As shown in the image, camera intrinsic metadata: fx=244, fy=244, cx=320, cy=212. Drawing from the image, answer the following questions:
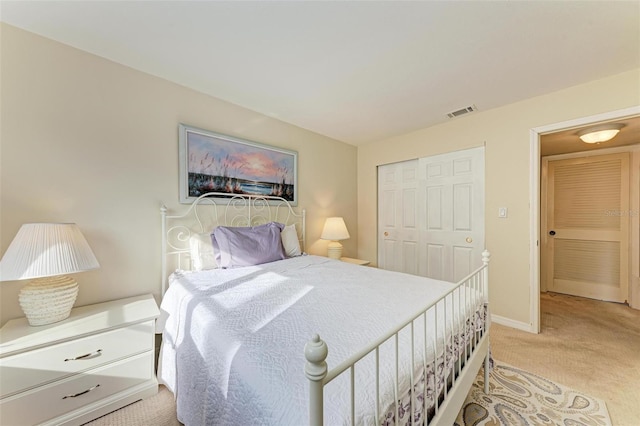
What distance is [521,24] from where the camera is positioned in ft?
5.02

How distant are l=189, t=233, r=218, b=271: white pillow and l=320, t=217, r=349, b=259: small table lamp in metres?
1.50

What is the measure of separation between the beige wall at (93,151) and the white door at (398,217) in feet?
8.29

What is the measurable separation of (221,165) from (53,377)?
186 cm

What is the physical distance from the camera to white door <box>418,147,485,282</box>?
2.90 metres

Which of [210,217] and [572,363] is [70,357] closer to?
[210,217]

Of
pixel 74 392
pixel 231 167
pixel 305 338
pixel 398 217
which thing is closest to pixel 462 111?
pixel 398 217

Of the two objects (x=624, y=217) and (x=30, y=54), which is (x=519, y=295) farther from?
(x=30, y=54)

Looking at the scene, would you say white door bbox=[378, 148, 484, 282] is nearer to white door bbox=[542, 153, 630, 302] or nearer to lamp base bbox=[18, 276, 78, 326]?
white door bbox=[542, 153, 630, 302]

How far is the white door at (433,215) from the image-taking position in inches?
115

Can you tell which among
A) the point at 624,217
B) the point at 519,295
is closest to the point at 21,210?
the point at 519,295

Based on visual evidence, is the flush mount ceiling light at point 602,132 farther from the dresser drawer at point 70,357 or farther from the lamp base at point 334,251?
the dresser drawer at point 70,357

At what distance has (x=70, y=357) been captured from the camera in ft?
4.50

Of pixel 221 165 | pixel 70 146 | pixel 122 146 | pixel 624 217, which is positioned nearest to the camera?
pixel 70 146

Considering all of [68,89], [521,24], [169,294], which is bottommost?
[169,294]
